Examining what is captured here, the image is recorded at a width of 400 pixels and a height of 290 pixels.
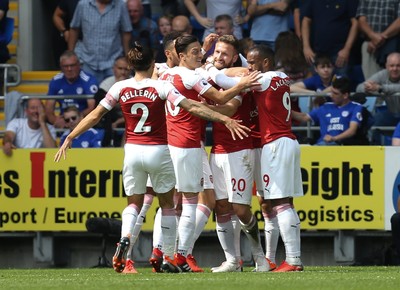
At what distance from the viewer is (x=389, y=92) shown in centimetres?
1750

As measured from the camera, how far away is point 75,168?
677 inches

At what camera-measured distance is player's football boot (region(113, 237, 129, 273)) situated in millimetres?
12344

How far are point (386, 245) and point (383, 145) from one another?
1.27 metres

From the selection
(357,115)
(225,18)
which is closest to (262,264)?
(357,115)

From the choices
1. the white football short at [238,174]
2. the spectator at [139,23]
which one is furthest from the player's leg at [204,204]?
the spectator at [139,23]

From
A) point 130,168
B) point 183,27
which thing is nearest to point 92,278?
point 130,168

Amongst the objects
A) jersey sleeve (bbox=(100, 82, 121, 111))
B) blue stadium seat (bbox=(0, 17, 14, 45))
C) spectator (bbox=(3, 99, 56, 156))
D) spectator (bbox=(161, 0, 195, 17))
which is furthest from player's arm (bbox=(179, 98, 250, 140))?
spectator (bbox=(161, 0, 195, 17))

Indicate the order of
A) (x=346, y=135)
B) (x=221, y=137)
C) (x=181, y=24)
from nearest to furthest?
(x=221, y=137), (x=346, y=135), (x=181, y=24)

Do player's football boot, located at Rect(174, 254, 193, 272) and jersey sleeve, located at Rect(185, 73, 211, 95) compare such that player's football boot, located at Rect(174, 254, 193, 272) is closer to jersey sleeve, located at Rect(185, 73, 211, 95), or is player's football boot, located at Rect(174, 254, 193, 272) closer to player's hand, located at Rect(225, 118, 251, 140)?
player's hand, located at Rect(225, 118, 251, 140)

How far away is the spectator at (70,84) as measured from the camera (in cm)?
1861

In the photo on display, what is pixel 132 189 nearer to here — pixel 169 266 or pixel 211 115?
pixel 169 266

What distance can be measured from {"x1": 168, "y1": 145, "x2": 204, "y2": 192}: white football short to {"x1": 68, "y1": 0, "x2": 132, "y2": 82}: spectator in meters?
7.06

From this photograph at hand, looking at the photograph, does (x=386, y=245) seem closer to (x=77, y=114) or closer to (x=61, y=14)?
(x=77, y=114)

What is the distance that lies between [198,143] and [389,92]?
5.24 m
